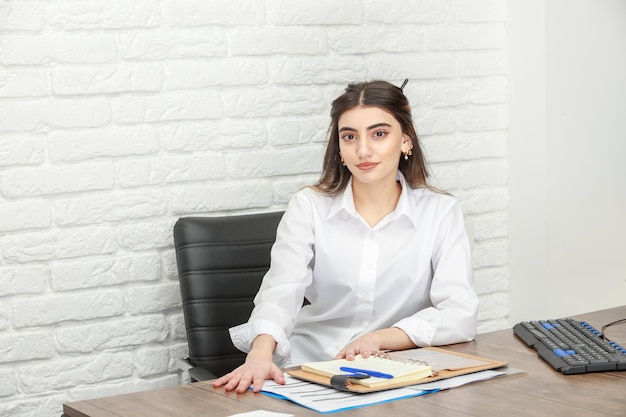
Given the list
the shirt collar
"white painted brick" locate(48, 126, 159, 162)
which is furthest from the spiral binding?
"white painted brick" locate(48, 126, 159, 162)

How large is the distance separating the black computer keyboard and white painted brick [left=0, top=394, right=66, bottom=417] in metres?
1.30

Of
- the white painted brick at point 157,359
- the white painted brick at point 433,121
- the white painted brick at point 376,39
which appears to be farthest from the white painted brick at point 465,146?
the white painted brick at point 157,359

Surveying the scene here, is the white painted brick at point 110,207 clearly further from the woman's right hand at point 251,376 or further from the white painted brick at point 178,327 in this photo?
the woman's right hand at point 251,376

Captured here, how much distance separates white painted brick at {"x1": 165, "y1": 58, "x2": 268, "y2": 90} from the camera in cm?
270

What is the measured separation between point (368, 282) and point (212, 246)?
0.47 m

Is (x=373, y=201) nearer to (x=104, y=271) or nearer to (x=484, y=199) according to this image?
(x=104, y=271)

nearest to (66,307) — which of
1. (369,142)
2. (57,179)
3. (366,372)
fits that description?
(57,179)

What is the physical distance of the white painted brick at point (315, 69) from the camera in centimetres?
287

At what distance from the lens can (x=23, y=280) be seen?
2514 mm

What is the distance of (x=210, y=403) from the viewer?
1609mm

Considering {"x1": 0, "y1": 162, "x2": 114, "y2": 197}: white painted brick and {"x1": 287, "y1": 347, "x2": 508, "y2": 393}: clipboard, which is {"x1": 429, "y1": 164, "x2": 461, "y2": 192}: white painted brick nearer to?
{"x1": 0, "y1": 162, "x2": 114, "y2": 197}: white painted brick

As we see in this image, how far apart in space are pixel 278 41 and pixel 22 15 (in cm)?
77

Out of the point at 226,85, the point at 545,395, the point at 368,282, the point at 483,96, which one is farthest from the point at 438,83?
the point at 545,395

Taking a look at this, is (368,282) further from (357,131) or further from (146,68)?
(146,68)
